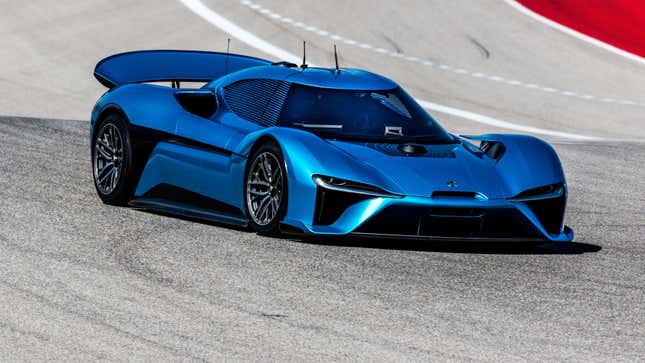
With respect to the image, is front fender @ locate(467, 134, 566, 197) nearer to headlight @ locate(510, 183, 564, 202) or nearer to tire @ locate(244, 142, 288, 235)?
headlight @ locate(510, 183, 564, 202)

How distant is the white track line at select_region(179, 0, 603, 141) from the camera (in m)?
18.2

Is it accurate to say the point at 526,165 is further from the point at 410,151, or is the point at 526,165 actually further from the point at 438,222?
the point at 438,222

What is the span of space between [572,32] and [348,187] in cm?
1763

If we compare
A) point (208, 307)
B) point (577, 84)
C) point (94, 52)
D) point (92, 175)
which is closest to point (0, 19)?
point (94, 52)

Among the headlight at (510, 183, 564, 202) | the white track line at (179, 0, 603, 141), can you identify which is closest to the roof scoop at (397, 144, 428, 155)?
the headlight at (510, 183, 564, 202)

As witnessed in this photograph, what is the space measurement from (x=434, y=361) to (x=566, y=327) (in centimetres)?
108

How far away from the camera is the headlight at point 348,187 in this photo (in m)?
8.47

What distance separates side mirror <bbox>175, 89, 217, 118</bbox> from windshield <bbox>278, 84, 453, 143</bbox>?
31.3 inches

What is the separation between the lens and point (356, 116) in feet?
30.9

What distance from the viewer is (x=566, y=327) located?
22.6ft

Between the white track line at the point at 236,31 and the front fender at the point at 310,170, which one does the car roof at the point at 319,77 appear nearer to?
the front fender at the point at 310,170

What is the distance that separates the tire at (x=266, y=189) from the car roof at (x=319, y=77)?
85 centimetres

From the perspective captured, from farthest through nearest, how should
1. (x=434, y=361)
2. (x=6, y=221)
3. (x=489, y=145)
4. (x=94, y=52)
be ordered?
(x=94, y=52) → (x=489, y=145) → (x=6, y=221) → (x=434, y=361)

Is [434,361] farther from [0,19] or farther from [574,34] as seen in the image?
[574,34]
